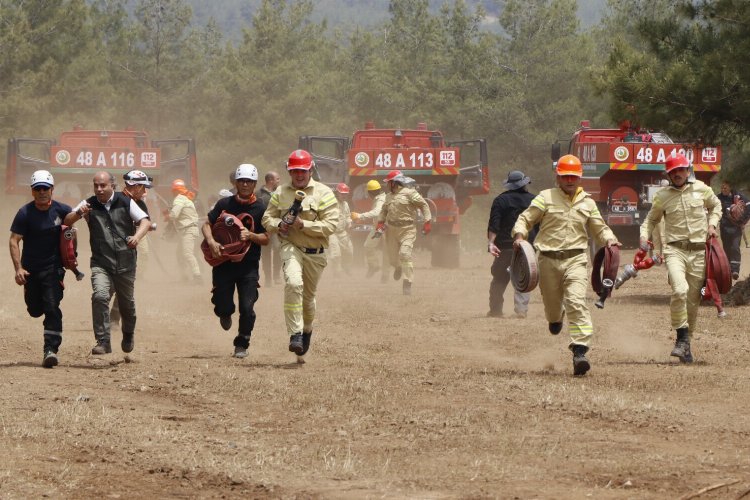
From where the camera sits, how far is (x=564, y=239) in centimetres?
1114

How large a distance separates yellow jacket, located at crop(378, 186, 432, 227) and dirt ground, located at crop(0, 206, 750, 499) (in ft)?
15.3

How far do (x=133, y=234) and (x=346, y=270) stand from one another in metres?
13.6

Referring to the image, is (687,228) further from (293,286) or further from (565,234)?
(293,286)

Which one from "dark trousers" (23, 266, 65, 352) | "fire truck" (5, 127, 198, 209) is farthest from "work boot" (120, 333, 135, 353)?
"fire truck" (5, 127, 198, 209)

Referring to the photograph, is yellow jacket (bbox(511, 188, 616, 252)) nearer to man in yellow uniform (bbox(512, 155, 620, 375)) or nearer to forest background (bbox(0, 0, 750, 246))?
man in yellow uniform (bbox(512, 155, 620, 375))

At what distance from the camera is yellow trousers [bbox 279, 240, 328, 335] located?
1151 cm

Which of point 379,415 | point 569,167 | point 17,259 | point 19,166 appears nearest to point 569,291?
point 569,167

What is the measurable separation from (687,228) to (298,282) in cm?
337

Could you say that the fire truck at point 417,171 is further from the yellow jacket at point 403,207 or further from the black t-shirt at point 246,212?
the black t-shirt at point 246,212

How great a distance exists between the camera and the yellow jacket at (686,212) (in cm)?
1222

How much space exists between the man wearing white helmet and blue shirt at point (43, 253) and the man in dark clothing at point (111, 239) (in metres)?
0.28

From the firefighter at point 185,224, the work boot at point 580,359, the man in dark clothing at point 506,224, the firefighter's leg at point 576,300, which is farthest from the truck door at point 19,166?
the work boot at point 580,359

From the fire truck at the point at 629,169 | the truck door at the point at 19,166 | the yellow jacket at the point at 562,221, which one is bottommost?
the yellow jacket at the point at 562,221

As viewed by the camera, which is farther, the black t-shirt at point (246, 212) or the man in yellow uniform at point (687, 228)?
the man in yellow uniform at point (687, 228)
